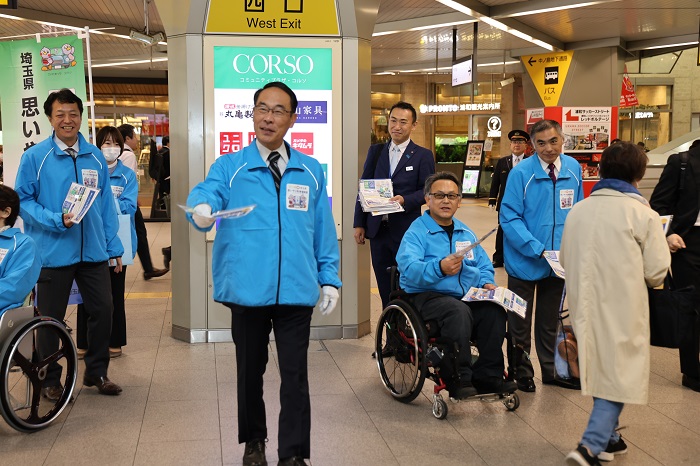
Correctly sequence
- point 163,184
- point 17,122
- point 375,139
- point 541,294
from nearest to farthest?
point 541,294
point 17,122
point 163,184
point 375,139

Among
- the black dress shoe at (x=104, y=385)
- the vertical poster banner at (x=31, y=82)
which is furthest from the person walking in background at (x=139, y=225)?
the black dress shoe at (x=104, y=385)

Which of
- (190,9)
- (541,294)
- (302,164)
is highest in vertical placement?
(190,9)

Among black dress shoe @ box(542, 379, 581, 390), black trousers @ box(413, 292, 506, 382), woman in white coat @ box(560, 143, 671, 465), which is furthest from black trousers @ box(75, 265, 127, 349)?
woman in white coat @ box(560, 143, 671, 465)

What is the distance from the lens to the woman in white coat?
3.14 metres

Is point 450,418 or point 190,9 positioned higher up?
point 190,9

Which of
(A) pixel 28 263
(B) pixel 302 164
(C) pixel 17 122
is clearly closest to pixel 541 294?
(B) pixel 302 164

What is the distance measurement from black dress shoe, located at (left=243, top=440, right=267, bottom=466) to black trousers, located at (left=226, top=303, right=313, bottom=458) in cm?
18

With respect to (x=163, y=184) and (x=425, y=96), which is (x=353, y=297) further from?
(x=425, y=96)

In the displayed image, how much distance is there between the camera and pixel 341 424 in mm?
4000

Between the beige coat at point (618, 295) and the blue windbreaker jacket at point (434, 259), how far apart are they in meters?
1.05

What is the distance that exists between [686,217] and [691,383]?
976mm

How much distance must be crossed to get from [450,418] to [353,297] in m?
1.93

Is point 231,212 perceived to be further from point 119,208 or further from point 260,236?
point 119,208

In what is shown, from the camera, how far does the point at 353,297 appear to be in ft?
19.4
